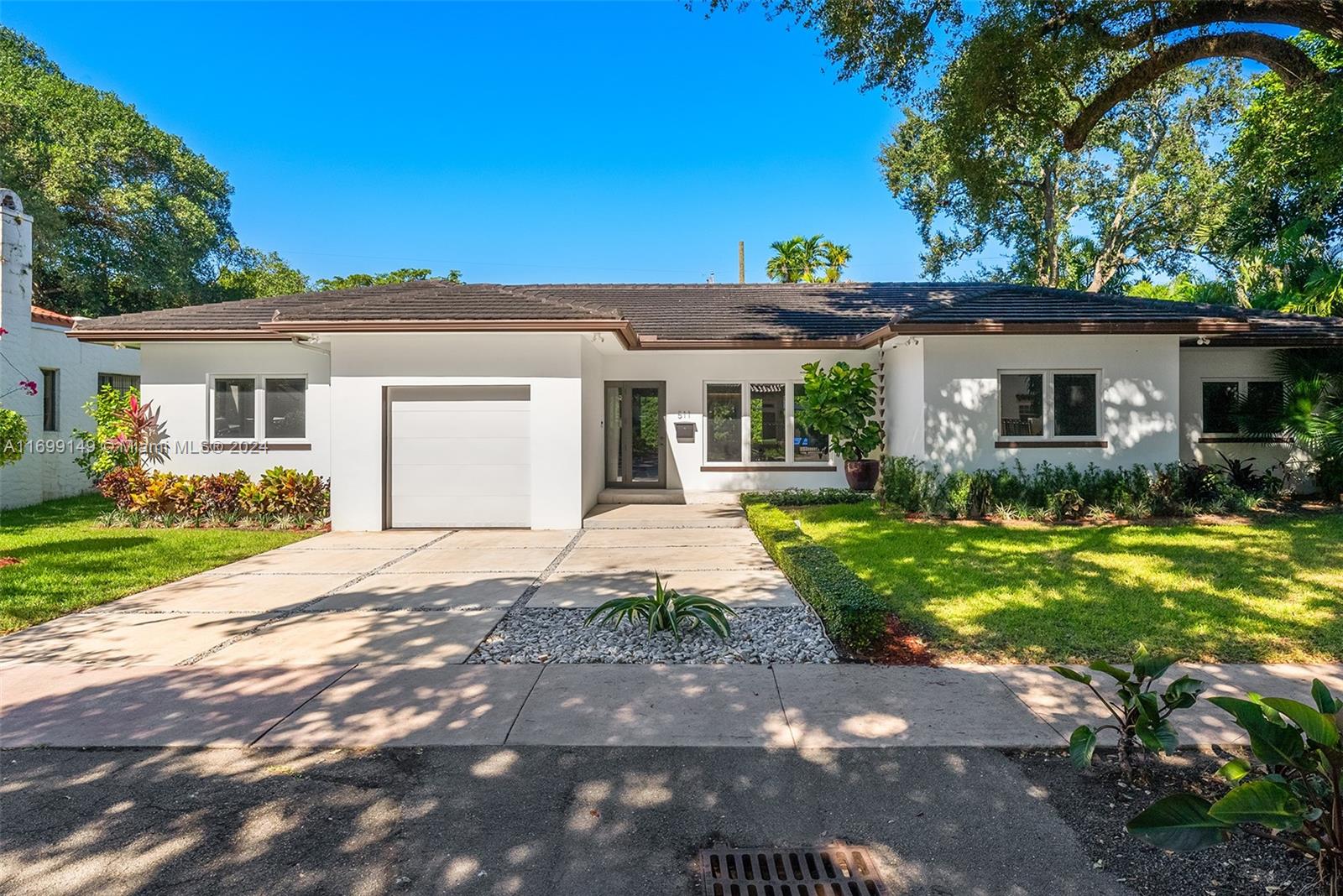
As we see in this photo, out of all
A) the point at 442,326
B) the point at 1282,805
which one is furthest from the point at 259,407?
the point at 1282,805

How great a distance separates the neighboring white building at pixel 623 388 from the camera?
10031 mm

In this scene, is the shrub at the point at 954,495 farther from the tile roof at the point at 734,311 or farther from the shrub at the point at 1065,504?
the tile roof at the point at 734,311

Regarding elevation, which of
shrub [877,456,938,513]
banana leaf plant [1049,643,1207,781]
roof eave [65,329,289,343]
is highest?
roof eave [65,329,289,343]

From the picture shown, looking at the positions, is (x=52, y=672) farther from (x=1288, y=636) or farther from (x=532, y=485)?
(x=1288, y=636)

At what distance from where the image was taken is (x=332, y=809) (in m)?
2.78

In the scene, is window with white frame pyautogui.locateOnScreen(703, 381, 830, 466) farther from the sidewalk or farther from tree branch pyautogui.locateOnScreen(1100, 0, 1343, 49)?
the sidewalk

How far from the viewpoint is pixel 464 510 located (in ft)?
33.9

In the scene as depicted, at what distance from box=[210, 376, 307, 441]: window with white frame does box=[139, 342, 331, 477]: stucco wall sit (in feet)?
0.36

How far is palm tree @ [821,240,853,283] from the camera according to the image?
91.0 feet

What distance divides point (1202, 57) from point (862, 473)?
7426 mm

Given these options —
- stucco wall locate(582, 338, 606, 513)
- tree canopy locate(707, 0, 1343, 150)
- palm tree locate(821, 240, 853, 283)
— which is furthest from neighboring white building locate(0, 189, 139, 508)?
palm tree locate(821, 240, 853, 283)

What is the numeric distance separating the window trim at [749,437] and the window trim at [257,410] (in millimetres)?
7666

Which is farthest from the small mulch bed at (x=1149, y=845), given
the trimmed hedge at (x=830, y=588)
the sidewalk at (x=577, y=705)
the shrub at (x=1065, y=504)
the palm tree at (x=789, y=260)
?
the palm tree at (x=789, y=260)

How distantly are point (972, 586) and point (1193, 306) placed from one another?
9414mm
